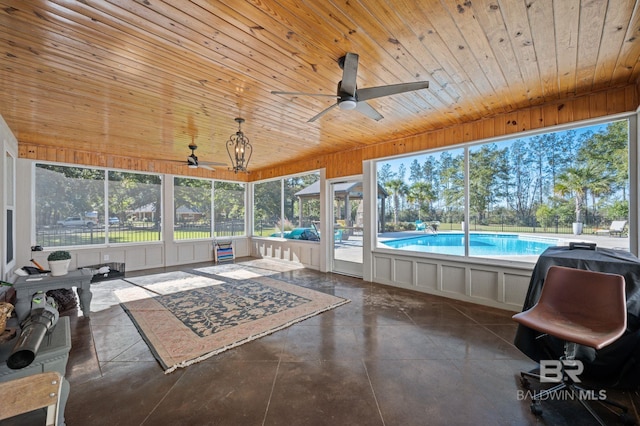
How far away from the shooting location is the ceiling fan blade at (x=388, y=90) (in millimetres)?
2215

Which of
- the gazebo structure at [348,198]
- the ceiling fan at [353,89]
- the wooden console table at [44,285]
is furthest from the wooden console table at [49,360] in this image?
the gazebo structure at [348,198]

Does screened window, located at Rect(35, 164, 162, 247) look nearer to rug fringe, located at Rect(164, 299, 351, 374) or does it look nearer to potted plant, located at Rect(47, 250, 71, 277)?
potted plant, located at Rect(47, 250, 71, 277)

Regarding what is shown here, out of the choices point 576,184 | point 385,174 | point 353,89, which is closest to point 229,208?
point 385,174

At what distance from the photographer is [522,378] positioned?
219 cm

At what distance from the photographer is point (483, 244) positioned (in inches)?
167

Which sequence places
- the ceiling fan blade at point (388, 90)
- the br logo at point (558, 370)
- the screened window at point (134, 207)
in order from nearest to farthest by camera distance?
the br logo at point (558, 370) < the ceiling fan blade at point (388, 90) < the screened window at point (134, 207)

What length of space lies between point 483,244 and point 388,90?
318cm

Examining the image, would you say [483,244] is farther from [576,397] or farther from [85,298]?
[85,298]

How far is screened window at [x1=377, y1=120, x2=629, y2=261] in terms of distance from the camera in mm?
3277

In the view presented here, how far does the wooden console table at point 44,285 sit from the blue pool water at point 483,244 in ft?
16.3

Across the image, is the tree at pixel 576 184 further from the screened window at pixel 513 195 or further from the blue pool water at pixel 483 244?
the blue pool water at pixel 483 244

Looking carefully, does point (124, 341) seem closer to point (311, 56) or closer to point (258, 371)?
point (258, 371)

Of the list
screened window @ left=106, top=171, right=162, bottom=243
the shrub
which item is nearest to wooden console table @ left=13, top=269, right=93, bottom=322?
the shrub

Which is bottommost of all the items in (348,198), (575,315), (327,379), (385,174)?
(327,379)
